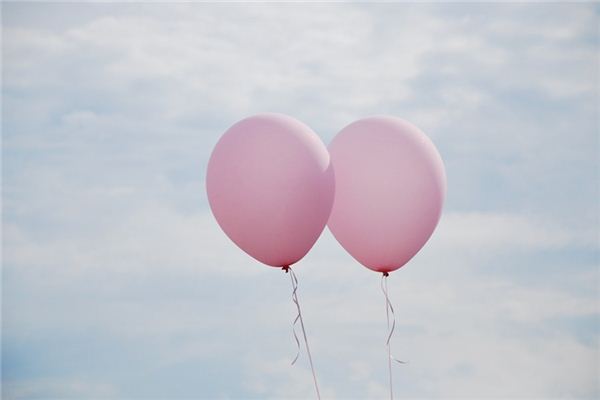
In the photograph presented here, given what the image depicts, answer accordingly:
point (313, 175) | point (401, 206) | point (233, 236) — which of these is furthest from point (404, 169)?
point (233, 236)

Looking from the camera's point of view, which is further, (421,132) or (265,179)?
(421,132)

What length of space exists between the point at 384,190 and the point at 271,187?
1083 mm

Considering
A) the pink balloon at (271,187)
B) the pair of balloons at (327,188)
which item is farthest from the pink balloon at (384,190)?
the pink balloon at (271,187)

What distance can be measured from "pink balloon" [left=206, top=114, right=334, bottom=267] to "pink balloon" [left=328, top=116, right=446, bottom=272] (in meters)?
0.31

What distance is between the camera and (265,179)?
8.15 m

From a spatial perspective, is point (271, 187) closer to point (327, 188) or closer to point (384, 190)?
point (327, 188)

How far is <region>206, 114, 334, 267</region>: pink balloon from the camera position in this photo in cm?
817

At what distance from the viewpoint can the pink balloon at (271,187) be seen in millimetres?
8172

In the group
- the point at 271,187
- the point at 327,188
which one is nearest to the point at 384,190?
the point at 327,188

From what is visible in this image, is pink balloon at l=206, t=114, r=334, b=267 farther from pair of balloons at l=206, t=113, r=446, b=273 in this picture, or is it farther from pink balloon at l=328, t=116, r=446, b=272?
pink balloon at l=328, t=116, r=446, b=272

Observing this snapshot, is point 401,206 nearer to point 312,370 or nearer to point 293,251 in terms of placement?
point 293,251

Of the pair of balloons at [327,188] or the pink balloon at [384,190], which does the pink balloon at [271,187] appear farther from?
the pink balloon at [384,190]

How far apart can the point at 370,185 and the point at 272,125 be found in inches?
40.7

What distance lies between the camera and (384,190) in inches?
337
